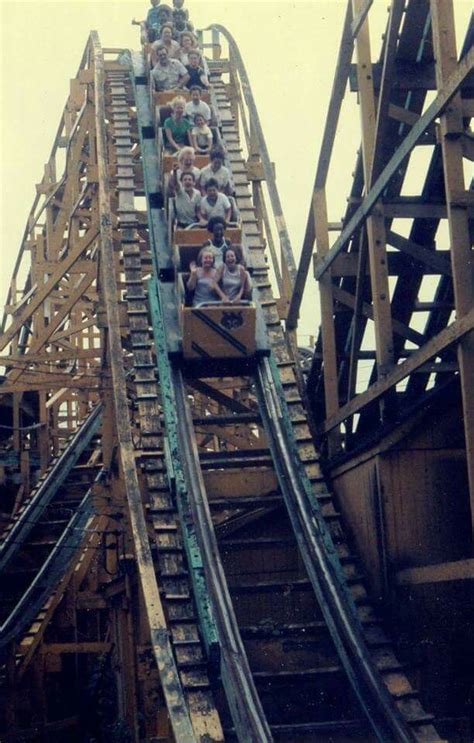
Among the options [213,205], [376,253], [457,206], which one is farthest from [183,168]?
[457,206]

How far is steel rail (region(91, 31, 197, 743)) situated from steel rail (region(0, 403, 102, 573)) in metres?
3.26

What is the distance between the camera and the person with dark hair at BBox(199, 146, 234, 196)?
10405 mm

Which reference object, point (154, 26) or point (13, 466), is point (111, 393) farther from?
point (154, 26)

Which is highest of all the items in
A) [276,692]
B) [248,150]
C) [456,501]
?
[248,150]

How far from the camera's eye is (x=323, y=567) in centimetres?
752

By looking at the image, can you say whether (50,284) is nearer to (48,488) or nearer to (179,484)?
(48,488)

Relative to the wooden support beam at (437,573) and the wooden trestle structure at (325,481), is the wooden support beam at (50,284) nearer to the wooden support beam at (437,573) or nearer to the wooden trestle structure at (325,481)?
the wooden trestle structure at (325,481)

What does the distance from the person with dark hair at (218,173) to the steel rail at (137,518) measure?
2.98ft

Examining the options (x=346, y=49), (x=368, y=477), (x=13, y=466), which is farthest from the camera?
(x=13, y=466)

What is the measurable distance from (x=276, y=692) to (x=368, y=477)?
59.1 inches

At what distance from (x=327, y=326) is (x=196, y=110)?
369cm

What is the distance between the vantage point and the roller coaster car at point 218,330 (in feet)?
27.9

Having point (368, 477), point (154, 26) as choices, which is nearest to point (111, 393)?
point (368, 477)

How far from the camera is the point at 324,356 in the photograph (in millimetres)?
8969
